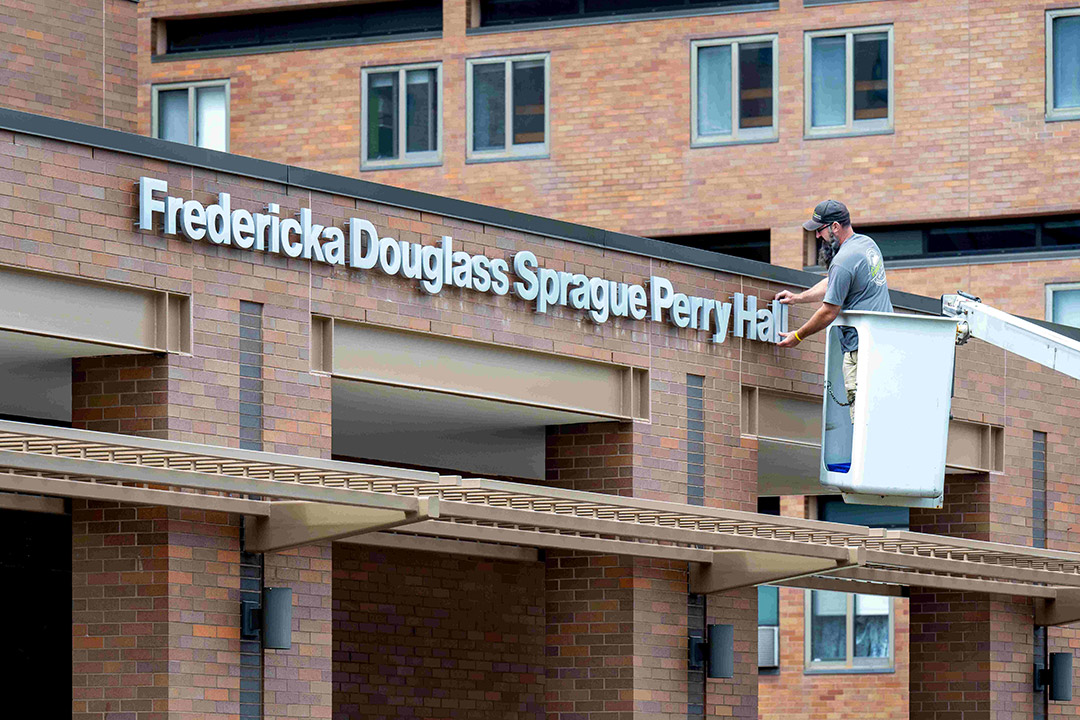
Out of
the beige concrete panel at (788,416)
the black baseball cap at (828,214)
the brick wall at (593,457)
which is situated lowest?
the brick wall at (593,457)

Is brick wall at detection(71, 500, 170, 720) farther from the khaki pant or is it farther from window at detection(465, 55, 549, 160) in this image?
window at detection(465, 55, 549, 160)

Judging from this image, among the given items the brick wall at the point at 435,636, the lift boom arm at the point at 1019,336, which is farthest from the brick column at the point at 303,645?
the lift boom arm at the point at 1019,336

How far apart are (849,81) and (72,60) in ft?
46.4

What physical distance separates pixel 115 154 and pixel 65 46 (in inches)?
304

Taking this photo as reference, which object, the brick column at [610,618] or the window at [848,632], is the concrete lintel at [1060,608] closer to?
the brick column at [610,618]

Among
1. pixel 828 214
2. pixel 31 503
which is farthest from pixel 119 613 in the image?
pixel 828 214

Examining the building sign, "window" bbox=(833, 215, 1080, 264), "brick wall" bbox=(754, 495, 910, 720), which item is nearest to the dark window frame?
"window" bbox=(833, 215, 1080, 264)

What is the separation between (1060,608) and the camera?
2200 centimetres

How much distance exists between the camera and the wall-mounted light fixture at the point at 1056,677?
72.5ft

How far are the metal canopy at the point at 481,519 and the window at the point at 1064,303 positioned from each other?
10.7 meters

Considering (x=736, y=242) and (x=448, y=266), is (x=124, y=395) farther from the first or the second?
(x=736, y=242)

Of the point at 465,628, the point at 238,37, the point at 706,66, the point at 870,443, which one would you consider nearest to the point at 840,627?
the point at 706,66

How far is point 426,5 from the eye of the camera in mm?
34812

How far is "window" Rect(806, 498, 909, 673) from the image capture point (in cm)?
3219
